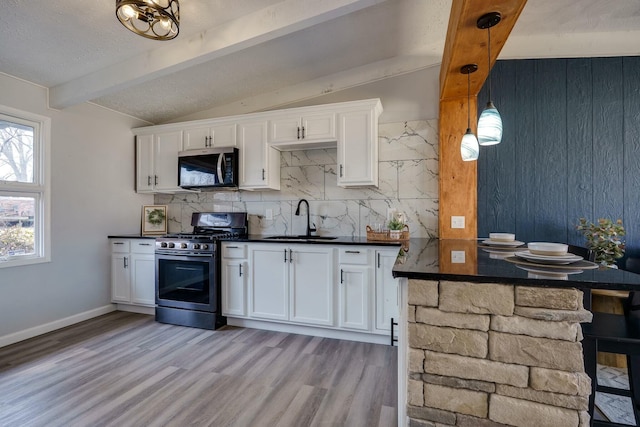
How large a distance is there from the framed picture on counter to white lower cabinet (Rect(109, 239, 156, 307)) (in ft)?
1.30

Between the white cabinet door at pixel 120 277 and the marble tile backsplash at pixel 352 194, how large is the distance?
1076mm

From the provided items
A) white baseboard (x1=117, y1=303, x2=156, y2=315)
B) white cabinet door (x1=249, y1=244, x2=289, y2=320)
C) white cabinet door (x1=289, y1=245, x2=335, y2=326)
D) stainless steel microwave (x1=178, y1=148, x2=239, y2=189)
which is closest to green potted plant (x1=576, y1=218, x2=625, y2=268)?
white cabinet door (x1=289, y1=245, x2=335, y2=326)

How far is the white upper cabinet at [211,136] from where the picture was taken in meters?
3.40

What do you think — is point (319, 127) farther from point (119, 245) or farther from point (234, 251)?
point (119, 245)

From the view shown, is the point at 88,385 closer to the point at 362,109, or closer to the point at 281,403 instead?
the point at 281,403

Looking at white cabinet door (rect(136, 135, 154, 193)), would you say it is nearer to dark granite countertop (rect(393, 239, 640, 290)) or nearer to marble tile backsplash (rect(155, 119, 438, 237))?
marble tile backsplash (rect(155, 119, 438, 237))

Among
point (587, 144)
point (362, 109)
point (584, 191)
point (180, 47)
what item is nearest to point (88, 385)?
point (180, 47)

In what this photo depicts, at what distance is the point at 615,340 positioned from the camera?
1.14 metres

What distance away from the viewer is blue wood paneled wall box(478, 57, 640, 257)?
256 cm

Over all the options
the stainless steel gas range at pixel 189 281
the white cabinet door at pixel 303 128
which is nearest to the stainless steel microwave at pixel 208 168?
the white cabinet door at pixel 303 128

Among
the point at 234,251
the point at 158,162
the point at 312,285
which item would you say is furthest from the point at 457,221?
the point at 158,162

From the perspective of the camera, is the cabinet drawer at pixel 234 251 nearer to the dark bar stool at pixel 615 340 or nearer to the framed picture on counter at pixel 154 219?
the framed picture on counter at pixel 154 219

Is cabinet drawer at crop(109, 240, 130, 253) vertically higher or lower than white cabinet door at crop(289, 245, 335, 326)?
higher

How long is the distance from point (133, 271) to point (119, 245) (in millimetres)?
365
